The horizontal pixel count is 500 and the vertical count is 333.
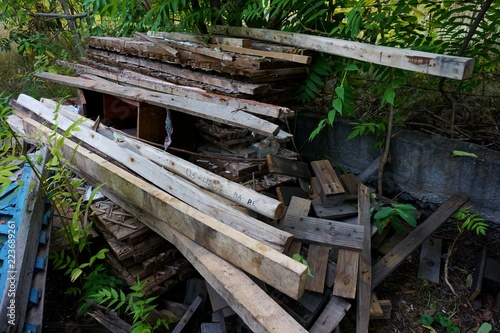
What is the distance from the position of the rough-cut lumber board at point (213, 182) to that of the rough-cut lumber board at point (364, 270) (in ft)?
2.78

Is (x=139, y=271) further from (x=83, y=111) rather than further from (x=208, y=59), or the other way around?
(x=83, y=111)

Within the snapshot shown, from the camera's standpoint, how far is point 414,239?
295 cm

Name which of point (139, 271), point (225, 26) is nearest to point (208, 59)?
point (225, 26)

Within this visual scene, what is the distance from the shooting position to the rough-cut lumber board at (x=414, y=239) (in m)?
2.78

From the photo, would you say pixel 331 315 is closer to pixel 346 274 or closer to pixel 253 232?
pixel 346 274

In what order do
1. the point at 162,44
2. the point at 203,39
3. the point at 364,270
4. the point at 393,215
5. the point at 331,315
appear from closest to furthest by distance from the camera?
the point at 331,315, the point at 364,270, the point at 393,215, the point at 162,44, the point at 203,39

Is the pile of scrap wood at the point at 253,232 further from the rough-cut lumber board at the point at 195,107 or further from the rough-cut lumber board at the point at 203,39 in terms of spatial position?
the rough-cut lumber board at the point at 203,39

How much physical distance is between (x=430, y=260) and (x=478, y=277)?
364 mm

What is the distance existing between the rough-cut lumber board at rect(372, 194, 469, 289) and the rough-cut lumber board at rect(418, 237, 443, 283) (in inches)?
7.3

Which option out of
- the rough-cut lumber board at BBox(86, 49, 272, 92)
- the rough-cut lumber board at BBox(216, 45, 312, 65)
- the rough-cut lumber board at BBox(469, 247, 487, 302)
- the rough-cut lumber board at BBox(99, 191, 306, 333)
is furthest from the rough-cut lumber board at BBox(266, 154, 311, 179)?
the rough-cut lumber board at BBox(469, 247, 487, 302)

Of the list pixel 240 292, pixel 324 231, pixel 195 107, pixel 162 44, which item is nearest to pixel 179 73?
pixel 162 44

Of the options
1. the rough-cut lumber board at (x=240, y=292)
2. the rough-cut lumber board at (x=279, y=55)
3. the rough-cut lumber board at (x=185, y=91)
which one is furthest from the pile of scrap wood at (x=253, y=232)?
the rough-cut lumber board at (x=279, y=55)

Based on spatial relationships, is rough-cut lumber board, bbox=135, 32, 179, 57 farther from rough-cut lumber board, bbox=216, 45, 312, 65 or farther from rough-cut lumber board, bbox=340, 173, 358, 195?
rough-cut lumber board, bbox=340, 173, 358, 195

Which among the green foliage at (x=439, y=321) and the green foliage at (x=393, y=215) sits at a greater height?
the green foliage at (x=393, y=215)
